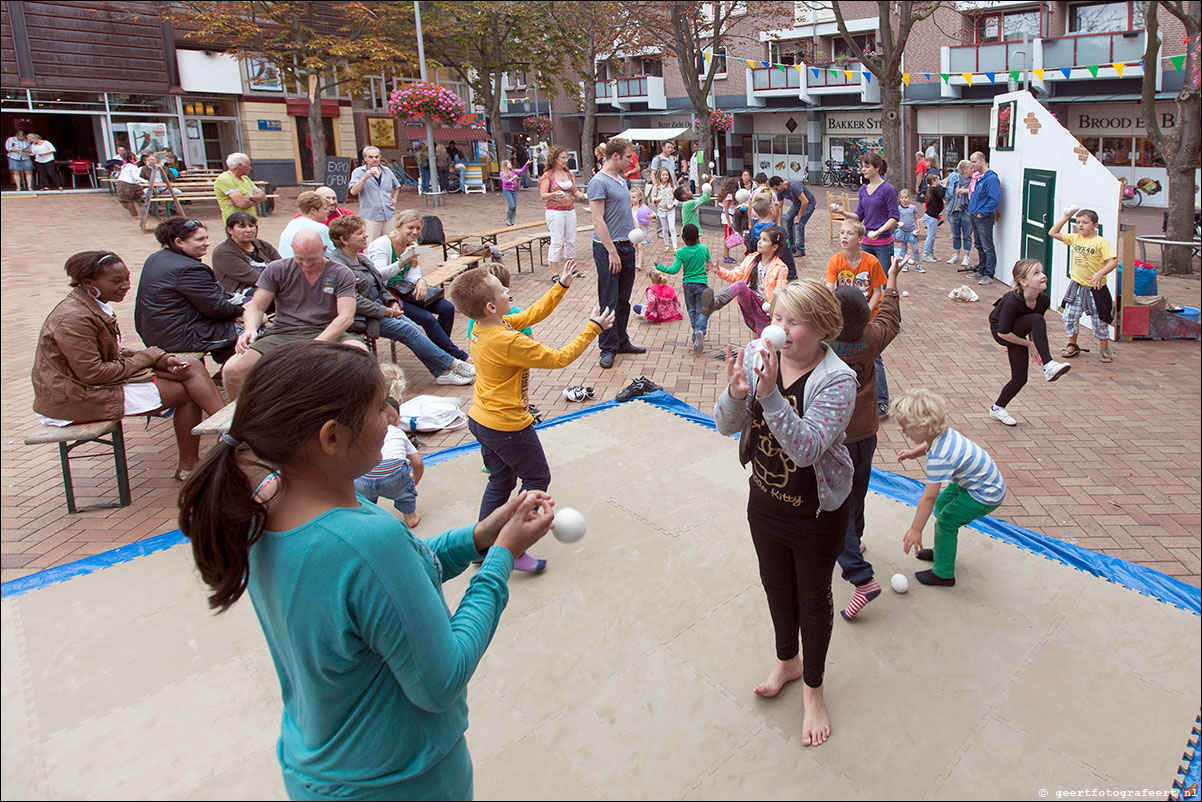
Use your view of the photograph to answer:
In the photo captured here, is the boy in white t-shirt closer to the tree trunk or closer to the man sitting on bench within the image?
the man sitting on bench

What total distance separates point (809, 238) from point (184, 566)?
15468mm

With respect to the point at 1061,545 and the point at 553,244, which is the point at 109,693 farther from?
the point at 553,244

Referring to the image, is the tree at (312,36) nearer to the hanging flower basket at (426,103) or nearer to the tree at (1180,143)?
the hanging flower basket at (426,103)

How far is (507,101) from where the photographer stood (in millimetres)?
45812

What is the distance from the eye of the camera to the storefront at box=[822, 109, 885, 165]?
33375 mm

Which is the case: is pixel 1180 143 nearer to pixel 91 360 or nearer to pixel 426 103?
pixel 91 360

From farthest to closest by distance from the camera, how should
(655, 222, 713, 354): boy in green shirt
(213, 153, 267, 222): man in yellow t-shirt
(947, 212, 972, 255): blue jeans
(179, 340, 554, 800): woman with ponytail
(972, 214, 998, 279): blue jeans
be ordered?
(947, 212, 972, 255): blue jeans, (972, 214, 998, 279): blue jeans, (213, 153, 267, 222): man in yellow t-shirt, (655, 222, 713, 354): boy in green shirt, (179, 340, 554, 800): woman with ponytail

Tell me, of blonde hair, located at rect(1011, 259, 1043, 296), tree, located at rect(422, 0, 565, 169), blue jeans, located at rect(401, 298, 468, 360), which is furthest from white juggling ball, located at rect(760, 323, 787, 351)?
tree, located at rect(422, 0, 565, 169)

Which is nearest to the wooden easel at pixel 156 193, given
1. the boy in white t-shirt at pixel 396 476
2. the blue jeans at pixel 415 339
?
the blue jeans at pixel 415 339

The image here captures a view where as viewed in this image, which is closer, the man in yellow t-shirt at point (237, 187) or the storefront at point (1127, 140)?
the man in yellow t-shirt at point (237, 187)

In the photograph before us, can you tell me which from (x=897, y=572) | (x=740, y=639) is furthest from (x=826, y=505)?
(x=897, y=572)

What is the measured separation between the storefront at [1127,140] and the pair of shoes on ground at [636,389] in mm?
22910

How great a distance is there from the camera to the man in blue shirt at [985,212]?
11.6 m

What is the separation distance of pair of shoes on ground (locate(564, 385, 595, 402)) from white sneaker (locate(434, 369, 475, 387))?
45.4 inches
